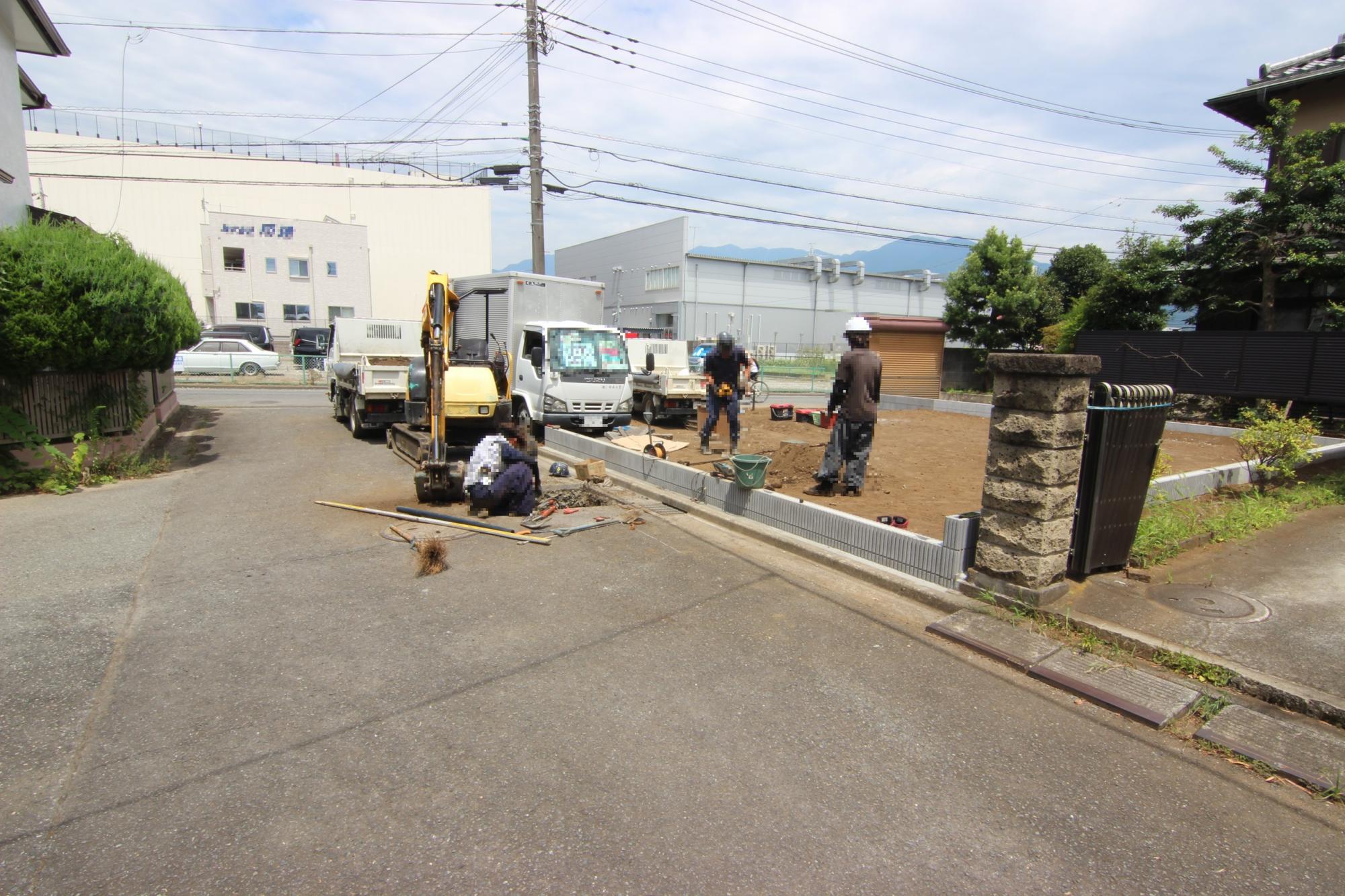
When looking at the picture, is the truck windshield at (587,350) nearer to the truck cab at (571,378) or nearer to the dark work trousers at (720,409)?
the truck cab at (571,378)

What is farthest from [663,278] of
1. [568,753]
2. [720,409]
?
[568,753]

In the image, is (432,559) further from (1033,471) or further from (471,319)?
(471,319)

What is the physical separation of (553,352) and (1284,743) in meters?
11.4

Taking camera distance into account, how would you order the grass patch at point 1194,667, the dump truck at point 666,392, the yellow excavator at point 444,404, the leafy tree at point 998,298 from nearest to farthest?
the grass patch at point 1194,667, the yellow excavator at point 444,404, the dump truck at point 666,392, the leafy tree at point 998,298

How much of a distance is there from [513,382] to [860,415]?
787 centimetres

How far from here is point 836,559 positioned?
20.1ft

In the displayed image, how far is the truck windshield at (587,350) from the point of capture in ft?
42.8

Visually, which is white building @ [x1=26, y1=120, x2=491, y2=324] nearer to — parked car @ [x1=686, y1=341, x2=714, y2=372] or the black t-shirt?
parked car @ [x1=686, y1=341, x2=714, y2=372]

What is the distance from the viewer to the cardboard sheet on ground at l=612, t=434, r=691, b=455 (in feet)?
37.1

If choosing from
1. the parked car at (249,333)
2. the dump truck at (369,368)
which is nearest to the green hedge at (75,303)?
the dump truck at (369,368)

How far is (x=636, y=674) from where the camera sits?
417 centimetres

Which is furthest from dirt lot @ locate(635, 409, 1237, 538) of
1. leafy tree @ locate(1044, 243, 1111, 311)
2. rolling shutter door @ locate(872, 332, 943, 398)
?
leafy tree @ locate(1044, 243, 1111, 311)

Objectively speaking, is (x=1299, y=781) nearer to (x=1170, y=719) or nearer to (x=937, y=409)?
(x=1170, y=719)

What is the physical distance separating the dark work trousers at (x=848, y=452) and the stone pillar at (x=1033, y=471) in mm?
2651
